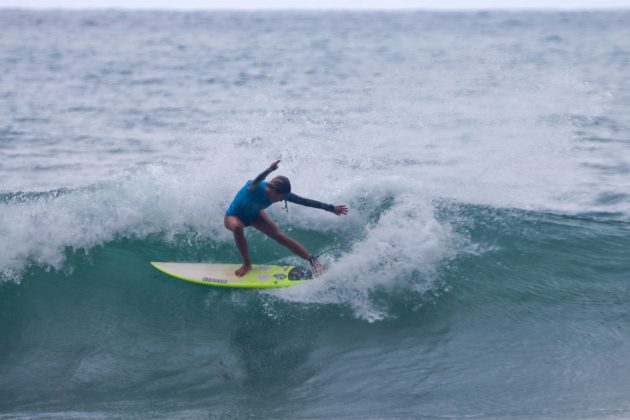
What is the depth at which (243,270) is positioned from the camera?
809 centimetres

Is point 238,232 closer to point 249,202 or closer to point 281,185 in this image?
point 249,202

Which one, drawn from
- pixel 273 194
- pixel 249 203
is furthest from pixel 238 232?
pixel 273 194

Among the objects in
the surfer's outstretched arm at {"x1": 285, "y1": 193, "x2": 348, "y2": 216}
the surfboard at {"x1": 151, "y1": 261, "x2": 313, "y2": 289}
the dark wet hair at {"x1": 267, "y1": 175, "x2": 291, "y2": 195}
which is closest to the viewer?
the dark wet hair at {"x1": 267, "y1": 175, "x2": 291, "y2": 195}

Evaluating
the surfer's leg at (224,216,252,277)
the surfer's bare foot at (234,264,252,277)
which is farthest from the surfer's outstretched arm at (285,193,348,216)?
the surfer's bare foot at (234,264,252,277)

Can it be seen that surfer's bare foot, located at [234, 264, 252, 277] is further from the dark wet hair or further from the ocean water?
the dark wet hair

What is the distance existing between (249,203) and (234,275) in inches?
41.9

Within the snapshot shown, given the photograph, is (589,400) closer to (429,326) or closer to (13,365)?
(429,326)

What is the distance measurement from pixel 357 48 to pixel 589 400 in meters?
34.6

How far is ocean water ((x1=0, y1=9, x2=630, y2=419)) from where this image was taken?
20.2 feet

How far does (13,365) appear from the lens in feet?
22.1

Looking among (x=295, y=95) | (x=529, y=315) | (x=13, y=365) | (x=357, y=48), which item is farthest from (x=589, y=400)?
(x=357, y=48)

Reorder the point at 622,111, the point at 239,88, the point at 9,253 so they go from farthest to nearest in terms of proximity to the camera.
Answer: the point at 239,88
the point at 622,111
the point at 9,253

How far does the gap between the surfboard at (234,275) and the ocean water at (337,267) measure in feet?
0.42

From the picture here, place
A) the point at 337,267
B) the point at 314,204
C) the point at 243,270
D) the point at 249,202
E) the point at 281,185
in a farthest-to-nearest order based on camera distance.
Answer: the point at 243,270, the point at 337,267, the point at 249,202, the point at 314,204, the point at 281,185
